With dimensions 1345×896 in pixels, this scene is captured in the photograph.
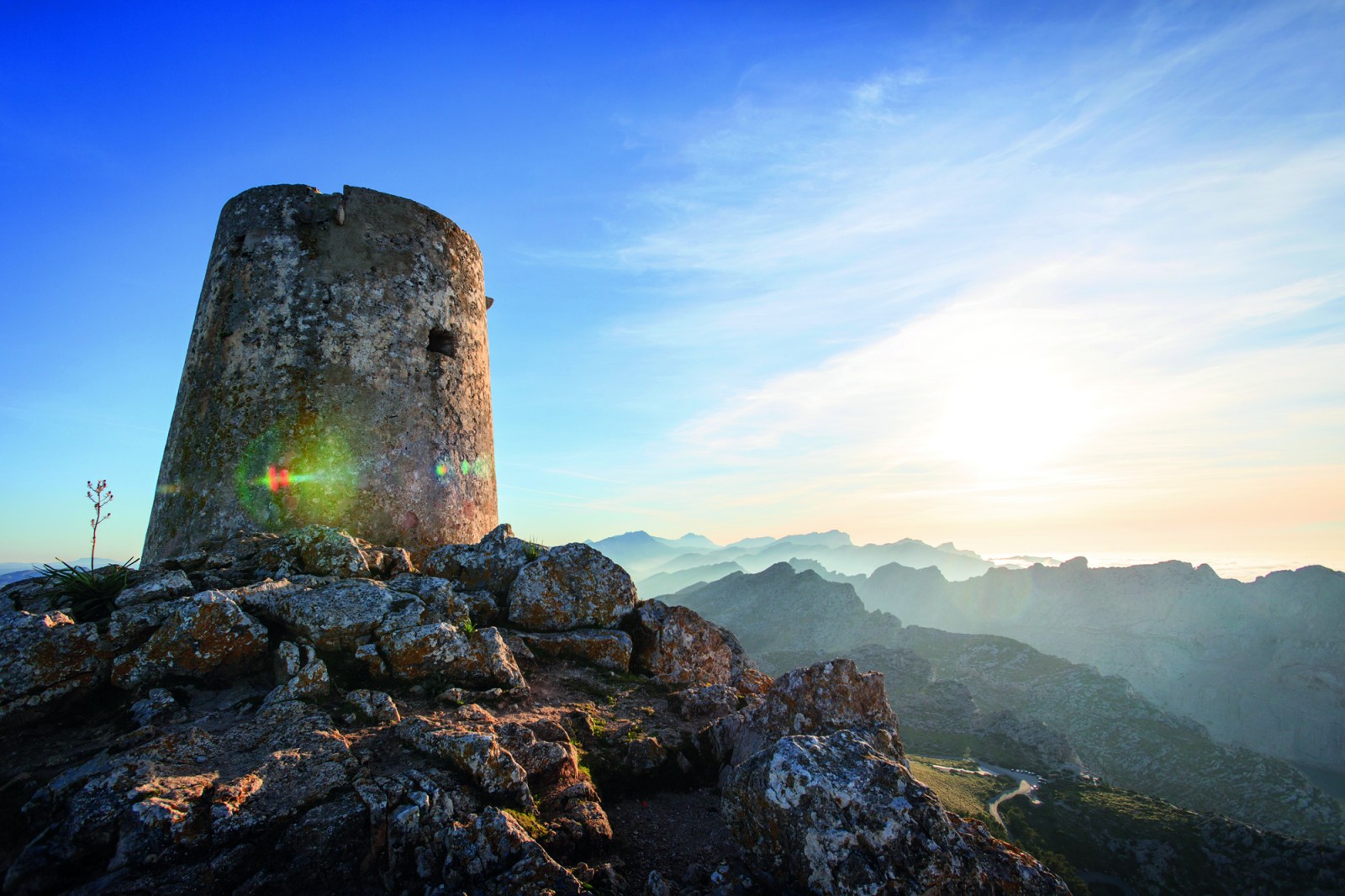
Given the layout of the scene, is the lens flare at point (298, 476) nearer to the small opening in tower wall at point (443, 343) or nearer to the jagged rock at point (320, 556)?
the jagged rock at point (320, 556)

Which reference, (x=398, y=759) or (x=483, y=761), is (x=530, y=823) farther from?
(x=398, y=759)

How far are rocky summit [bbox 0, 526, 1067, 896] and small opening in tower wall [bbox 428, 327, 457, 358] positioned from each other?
3720 mm

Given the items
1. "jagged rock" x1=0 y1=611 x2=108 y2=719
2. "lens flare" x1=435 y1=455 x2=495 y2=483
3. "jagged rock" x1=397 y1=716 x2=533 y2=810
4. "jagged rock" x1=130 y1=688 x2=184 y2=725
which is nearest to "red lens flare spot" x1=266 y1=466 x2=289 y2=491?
"lens flare" x1=435 y1=455 x2=495 y2=483

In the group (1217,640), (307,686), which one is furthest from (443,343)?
(1217,640)

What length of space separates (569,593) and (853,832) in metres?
4.90

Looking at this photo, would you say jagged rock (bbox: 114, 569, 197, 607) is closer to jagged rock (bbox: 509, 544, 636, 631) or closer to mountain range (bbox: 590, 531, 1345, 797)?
jagged rock (bbox: 509, 544, 636, 631)

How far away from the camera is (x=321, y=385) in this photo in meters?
8.83

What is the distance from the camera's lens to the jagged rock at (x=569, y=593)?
7.84 m

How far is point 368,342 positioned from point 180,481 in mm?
3196

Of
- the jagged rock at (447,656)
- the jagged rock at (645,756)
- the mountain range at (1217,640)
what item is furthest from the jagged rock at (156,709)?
the mountain range at (1217,640)

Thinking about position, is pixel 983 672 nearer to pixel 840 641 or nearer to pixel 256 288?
pixel 840 641

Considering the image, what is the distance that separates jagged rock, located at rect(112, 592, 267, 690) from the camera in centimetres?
510

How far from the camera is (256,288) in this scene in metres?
9.06

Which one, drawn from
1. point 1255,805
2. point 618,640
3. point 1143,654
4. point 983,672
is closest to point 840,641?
point 983,672
